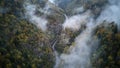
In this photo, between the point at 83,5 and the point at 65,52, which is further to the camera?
the point at 83,5

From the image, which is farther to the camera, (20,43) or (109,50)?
(20,43)

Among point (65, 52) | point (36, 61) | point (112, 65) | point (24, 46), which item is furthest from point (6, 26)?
point (112, 65)

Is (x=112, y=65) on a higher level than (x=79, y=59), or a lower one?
lower

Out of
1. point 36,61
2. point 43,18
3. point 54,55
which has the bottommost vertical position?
point 36,61

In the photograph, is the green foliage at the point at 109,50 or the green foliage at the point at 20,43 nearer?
the green foliage at the point at 109,50

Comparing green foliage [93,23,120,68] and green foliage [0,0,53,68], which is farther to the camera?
green foliage [0,0,53,68]

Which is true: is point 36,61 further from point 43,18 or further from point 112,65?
point 43,18

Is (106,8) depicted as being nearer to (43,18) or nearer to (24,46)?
(43,18)

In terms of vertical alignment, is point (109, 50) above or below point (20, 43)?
below

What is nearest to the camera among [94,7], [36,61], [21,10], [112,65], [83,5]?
[112,65]

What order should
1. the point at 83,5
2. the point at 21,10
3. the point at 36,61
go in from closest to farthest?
1. the point at 36,61
2. the point at 21,10
3. the point at 83,5
